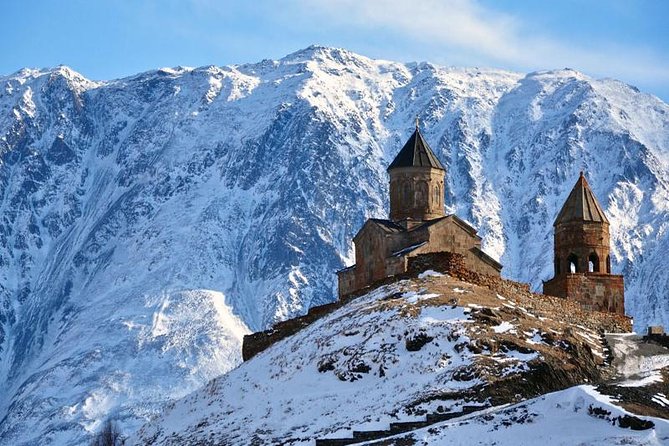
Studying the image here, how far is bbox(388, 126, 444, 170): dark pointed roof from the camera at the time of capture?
254 ft

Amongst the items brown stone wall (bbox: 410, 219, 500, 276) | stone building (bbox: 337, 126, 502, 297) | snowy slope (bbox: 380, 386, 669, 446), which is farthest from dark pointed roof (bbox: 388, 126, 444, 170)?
snowy slope (bbox: 380, 386, 669, 446)

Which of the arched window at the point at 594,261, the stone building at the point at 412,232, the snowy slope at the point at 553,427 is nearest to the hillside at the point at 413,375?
the snowy slope at the point at 553,427

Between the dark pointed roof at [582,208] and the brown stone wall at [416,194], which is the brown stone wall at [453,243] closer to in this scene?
the brown stone wall at [416,194]

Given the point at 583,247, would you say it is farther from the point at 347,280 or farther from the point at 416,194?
the point at 347,280

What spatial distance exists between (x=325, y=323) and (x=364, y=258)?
16.2 meters

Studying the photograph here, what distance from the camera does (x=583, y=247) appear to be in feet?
239

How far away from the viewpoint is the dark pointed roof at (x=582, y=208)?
240ft

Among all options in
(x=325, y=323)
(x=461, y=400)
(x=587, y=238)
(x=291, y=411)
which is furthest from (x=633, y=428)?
(x=587, y=238)

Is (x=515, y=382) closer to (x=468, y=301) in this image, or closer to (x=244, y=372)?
(x=468, y=301)

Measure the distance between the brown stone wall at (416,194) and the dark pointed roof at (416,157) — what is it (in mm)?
321

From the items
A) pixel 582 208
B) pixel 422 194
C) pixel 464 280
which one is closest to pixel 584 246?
pixel 582 208

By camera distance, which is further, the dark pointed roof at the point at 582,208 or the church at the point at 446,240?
the dark pointed roof at the point at 582,208

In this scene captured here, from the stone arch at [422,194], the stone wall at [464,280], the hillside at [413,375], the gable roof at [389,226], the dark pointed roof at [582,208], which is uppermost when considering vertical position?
the stone arch at [422,194]

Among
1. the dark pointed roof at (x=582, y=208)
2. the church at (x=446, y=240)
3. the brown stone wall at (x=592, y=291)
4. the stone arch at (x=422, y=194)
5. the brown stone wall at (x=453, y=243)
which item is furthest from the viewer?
the stone arch at (x=422, y=194)
